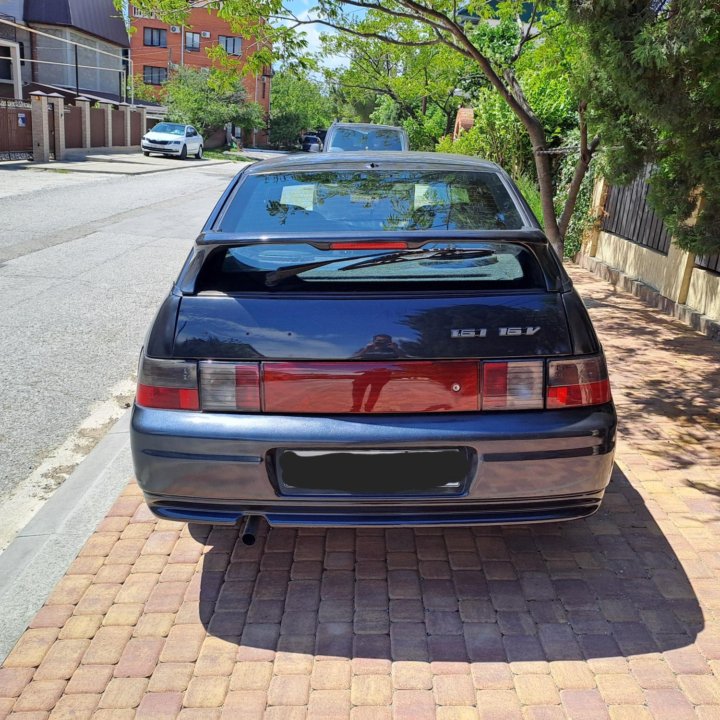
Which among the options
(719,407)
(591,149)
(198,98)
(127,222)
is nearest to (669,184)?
(591,149)

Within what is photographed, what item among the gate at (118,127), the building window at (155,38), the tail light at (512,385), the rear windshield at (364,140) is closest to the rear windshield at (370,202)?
the tail light at (512,385)

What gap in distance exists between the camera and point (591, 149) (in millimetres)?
8305

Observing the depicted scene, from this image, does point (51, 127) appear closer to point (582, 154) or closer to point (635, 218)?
point (635, 218)

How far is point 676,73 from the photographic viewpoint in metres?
5.30

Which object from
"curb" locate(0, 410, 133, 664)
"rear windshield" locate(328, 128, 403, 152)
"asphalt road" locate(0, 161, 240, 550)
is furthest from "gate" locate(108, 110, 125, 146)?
"curb" locate(0, 410, 133, 664)

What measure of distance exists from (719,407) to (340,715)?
4.24 meters

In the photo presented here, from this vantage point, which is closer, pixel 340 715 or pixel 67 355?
pixel 340 715

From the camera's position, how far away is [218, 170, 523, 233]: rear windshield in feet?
10.9

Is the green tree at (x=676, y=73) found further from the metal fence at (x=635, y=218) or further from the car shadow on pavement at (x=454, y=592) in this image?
the car shadow on pavement at (x=454, y=592)

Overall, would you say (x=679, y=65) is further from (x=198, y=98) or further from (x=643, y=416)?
(x=198, y=98)

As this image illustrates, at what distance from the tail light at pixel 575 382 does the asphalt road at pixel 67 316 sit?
267 centimetres

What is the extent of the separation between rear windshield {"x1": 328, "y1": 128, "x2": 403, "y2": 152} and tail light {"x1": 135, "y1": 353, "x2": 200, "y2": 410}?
13966 mm

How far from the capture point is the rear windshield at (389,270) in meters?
2.90

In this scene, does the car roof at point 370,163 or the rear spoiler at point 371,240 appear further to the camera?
the car roof at point 370,163
